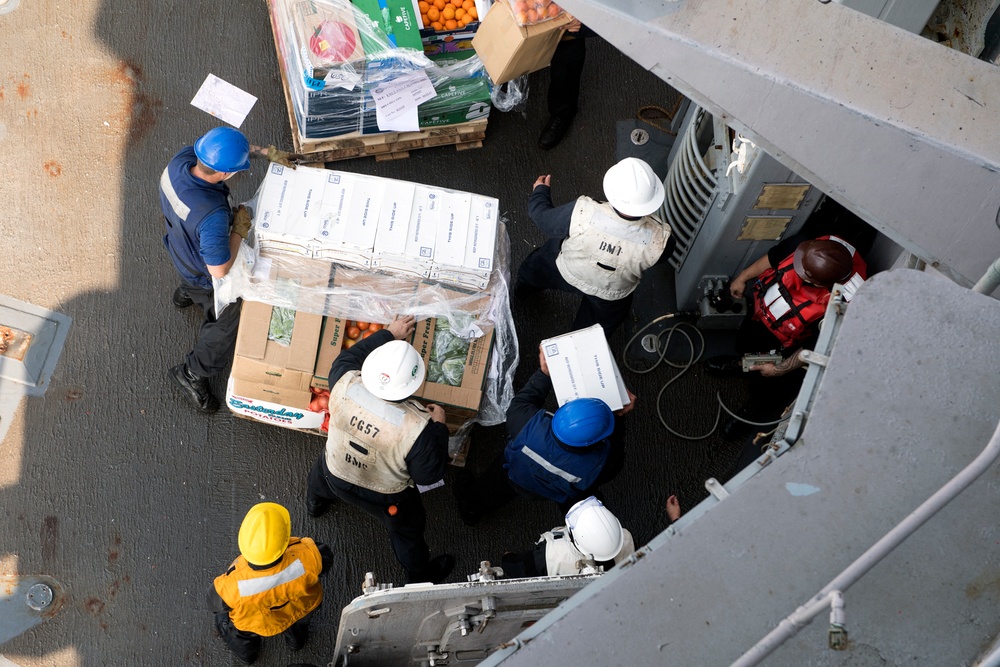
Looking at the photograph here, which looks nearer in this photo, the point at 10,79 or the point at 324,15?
the point at 324,15

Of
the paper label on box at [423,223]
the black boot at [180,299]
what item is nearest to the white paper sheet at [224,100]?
the black boot at [180,299]

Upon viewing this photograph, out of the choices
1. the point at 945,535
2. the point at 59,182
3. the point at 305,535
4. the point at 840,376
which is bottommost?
the point at 305,535

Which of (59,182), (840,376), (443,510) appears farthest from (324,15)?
(840,376)

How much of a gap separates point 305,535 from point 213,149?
2.58m

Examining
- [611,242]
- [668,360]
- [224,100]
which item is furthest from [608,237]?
[224,100]

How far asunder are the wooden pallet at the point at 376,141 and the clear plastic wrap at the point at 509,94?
174 millimetres

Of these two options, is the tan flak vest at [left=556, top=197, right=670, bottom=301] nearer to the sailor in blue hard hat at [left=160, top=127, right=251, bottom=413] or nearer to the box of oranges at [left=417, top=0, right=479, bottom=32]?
the box of oranges at [left=417, top=0, right=479, bottom=32]

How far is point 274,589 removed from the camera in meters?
4.16

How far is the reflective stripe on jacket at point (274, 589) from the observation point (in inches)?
162

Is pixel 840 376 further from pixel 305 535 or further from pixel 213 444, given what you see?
pixel 213 444

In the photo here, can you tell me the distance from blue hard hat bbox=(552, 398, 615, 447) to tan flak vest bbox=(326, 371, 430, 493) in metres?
0.75

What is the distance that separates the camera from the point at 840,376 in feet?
8.30

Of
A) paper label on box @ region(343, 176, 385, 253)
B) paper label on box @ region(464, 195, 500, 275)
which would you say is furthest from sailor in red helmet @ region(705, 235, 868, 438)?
paper label on box @ region(343, 176, 385, 253)

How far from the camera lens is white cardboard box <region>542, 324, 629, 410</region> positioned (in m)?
4.49
